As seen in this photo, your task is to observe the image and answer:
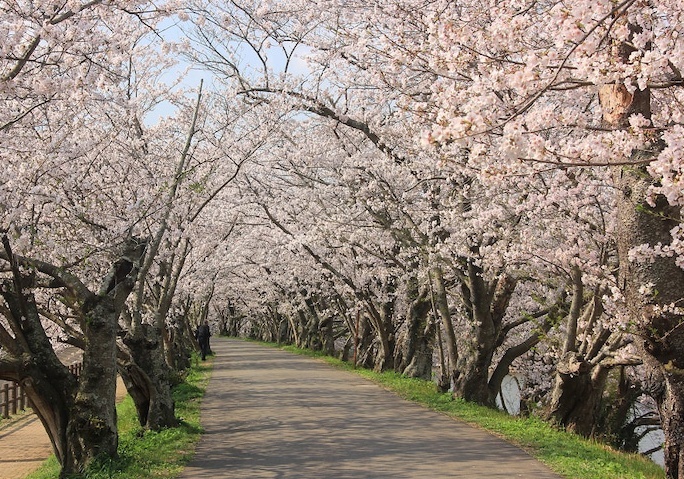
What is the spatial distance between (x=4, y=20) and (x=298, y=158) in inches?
483

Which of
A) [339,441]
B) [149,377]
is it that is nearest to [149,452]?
[149,377]

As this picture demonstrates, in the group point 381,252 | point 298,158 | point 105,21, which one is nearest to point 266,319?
point 381,252

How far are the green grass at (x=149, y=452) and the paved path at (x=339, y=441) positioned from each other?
9.5 inches

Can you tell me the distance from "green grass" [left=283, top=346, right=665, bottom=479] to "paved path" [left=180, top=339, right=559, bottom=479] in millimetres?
264

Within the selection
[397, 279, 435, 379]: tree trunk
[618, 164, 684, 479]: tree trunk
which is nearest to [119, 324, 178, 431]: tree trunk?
[618, 164, 684, 479]: tree trunk

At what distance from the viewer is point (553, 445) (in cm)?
1023

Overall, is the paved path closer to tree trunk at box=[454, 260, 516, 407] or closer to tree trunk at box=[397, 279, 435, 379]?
tree trunk at box=[454, 260, 516, 407]

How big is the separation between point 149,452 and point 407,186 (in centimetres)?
857

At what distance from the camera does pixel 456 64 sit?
6.16 meters

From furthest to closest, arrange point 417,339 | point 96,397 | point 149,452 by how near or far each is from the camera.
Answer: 1. point 417,339
2. point 149,452
3. point 96,397

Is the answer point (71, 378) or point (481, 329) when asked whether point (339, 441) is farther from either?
point (481, 329)

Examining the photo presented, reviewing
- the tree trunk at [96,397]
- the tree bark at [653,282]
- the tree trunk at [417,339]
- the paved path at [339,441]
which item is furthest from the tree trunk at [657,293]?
the tree trunk at [417,339]

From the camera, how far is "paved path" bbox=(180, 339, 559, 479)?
8.70 m

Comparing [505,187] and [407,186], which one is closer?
[505,187]
